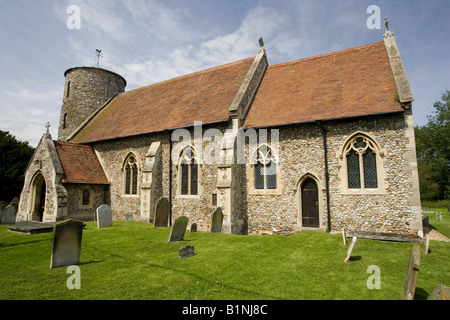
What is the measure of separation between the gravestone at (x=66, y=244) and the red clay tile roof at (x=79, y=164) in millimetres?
9147

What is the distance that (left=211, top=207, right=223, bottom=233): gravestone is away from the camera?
38.0ft

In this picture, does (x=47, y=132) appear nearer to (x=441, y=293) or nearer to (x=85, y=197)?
(x=85, y=197)

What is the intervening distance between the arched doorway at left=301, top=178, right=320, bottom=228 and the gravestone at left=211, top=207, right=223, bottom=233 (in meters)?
3.61

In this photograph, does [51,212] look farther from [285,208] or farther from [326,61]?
[326,61]

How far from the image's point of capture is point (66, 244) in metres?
7.12

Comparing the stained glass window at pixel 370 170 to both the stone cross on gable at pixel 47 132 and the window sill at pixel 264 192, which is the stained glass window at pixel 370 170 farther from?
the stone cross on gable at pixel 47 132

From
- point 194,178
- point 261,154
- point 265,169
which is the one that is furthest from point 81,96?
point 265,169

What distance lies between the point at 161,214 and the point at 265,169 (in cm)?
543

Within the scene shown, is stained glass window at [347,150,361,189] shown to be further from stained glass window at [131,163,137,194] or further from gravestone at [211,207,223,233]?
stained glass window at [131,163,137,194]
